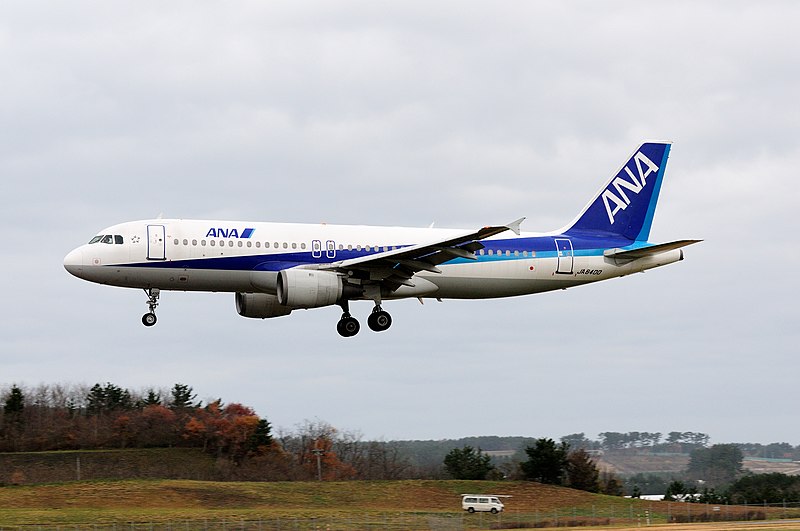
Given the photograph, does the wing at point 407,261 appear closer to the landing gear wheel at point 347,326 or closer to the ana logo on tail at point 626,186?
the landing gear wheel at point 347,326

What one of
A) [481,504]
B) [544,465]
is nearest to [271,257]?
Result: [481,504]

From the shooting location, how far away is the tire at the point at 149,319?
48.8 meters

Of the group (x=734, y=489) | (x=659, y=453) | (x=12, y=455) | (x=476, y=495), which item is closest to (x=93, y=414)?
(x=12, y=455)

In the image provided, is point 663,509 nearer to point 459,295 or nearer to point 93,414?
point 459,295

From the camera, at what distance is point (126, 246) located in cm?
4778

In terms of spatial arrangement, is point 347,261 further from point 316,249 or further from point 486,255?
point 486,255

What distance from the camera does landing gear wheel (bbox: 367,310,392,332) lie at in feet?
169

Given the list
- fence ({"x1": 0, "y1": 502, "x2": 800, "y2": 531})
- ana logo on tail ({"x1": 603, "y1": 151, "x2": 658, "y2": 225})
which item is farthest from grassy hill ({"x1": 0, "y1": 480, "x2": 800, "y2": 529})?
ana logo on tail ({"x1": 603, "y1": 151, "x2": 658, "y2": 225})

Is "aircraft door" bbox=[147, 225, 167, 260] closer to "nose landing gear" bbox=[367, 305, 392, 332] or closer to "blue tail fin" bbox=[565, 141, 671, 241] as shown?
"nose landing gear" bbox=[367, 305, 392, 332]

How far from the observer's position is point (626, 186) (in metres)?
58.2

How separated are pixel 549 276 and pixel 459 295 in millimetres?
4371

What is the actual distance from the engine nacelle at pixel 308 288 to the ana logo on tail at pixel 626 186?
50.4ft

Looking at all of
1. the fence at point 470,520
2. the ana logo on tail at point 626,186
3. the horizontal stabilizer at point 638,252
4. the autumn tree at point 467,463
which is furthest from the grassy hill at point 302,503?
the ana logo on tail at point 626,186

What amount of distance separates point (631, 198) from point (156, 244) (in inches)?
923
